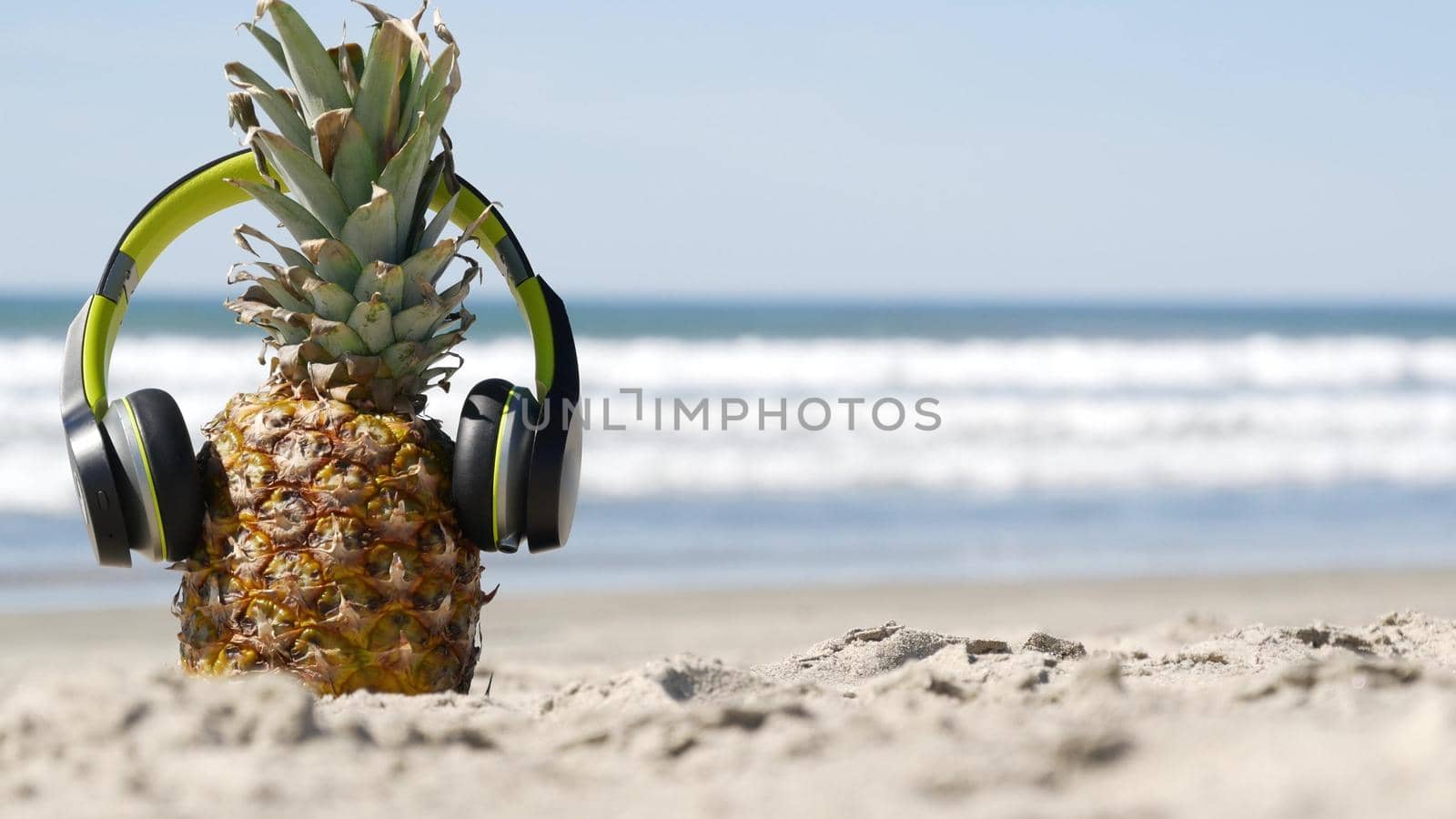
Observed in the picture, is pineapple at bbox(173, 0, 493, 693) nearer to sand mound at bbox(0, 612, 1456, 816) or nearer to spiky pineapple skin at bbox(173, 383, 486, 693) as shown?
spiky pineapple skin at bbox(173, 383, 486, 693)

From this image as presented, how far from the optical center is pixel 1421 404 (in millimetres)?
17297

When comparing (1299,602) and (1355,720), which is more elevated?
(1355,720)

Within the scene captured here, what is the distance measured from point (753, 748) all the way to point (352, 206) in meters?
1.76

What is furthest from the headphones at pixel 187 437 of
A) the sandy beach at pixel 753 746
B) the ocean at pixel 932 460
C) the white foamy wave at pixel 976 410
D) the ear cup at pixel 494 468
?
the white foamy wave at pixel 976 410

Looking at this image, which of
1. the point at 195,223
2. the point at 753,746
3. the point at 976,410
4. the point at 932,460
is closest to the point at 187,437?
the point at 195,223

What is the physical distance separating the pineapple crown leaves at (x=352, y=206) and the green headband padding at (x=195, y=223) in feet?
0.27

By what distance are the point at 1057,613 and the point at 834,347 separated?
735 inches

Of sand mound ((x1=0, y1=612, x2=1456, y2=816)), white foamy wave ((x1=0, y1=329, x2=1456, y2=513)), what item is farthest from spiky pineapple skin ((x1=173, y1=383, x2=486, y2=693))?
white foamy wave ((x1=0, y1=329, x2=1456, y2=513))

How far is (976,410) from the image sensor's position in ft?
51.8

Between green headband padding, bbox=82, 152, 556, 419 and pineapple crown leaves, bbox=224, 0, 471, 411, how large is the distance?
8 cm

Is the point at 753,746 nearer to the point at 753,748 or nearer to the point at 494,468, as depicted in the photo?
the point at 753,748

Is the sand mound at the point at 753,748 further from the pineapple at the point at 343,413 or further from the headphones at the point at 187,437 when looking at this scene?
the headphones at the point at 187,437

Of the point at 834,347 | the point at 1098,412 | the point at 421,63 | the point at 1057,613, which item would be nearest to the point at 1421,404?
the point at 1098,412

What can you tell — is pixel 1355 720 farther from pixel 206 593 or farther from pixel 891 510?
pixel 891 510
